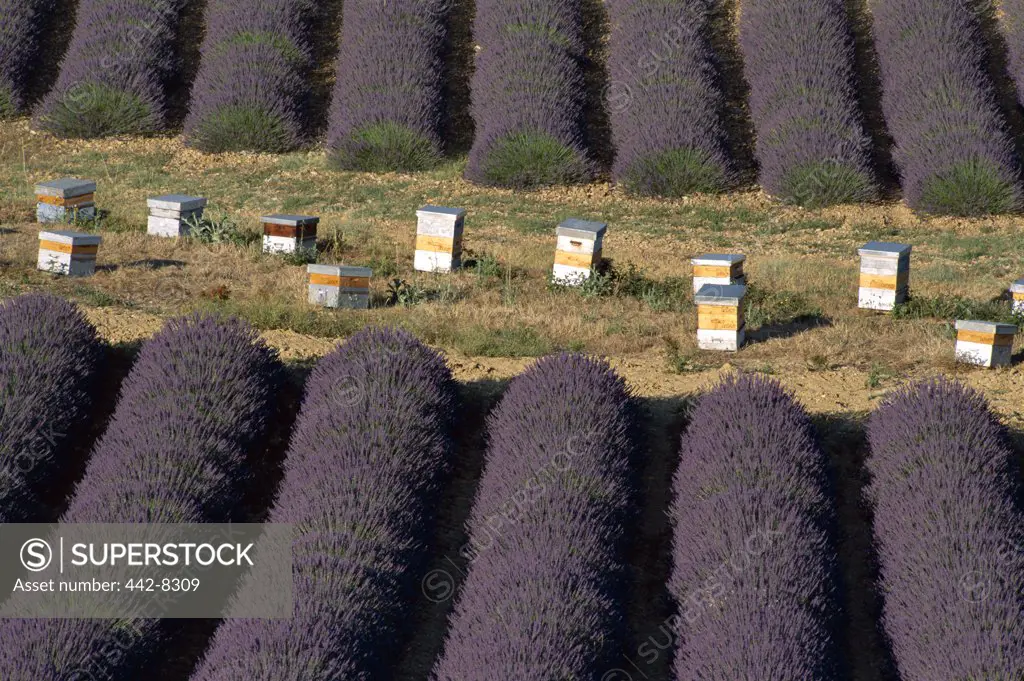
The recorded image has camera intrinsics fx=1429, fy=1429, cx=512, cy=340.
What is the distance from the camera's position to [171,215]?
53.9ft

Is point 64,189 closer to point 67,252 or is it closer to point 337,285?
point 67,252

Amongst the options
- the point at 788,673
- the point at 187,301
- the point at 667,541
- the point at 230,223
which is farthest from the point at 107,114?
the point at 788,673

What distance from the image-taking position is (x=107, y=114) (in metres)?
20.6

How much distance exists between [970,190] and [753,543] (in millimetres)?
9520

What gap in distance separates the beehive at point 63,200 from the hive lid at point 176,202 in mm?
959

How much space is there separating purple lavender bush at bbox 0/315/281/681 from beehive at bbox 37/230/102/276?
274 centimetres

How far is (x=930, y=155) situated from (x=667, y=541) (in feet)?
29.9

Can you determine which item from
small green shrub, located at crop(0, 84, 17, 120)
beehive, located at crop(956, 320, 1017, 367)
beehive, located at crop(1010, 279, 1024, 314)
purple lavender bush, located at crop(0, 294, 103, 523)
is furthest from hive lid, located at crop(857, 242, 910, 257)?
small green shrub, located at crop(0, 84, 17, 120)

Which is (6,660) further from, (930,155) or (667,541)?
(930,155)

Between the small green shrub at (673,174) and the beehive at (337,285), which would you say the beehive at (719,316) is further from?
the small green shrub at (673,174)

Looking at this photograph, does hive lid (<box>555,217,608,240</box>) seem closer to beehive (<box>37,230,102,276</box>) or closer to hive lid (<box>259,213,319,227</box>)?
hive lid (<box>259,213,319,227</box>)

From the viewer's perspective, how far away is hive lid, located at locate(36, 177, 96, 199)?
1666cm

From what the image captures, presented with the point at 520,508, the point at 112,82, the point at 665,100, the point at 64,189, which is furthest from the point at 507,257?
the point at 112,82

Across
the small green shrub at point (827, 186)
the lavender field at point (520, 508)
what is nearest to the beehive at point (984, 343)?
the lavender field at point (520, 508)
